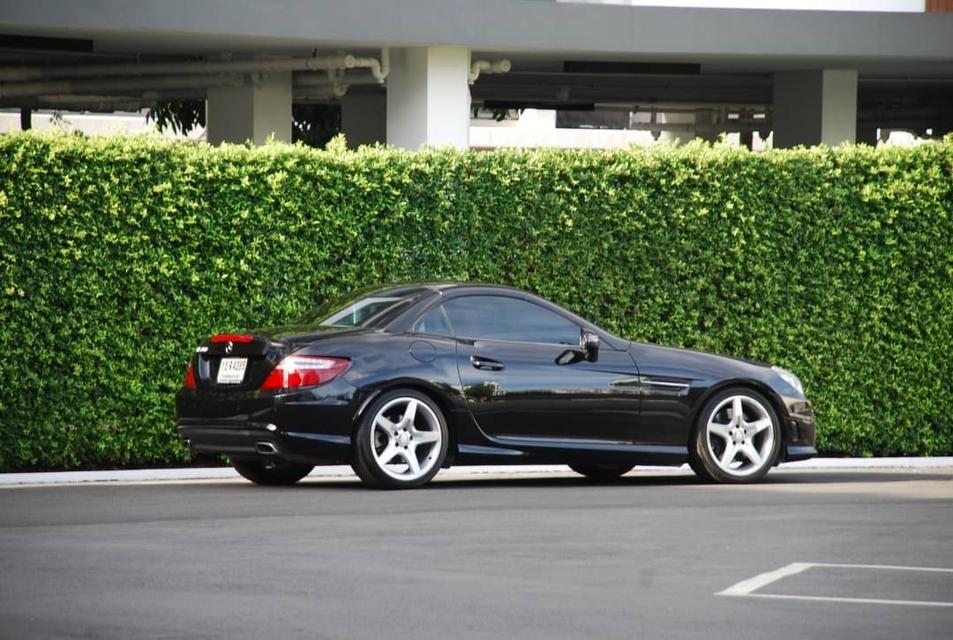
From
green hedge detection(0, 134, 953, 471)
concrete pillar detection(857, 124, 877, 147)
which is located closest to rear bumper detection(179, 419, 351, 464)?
green hedge detection(0, 134, 953, 471)

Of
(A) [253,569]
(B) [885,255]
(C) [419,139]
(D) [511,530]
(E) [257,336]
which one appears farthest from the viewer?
(C) [419,139]

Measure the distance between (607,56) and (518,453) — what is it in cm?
1013

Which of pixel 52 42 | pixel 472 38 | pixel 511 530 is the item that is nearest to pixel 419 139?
pixel 472 38

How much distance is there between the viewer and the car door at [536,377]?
43.5 ft

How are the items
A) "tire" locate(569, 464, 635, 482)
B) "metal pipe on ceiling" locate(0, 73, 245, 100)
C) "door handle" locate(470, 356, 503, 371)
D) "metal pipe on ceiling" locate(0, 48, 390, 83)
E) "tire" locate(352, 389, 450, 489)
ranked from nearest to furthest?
1. "tire" locate(352, 389, 450, 489)
2. "door handle" locate(470, 356, 503, 371)
3. "tire" locate(569, 464, 635, 482)
4. "metal pipe on ceiling" locate(0, 48, 390, 83)
5. "metal pipe on ceiling" locate(0, 73, 245, 100)

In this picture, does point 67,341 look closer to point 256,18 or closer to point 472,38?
point 256,18

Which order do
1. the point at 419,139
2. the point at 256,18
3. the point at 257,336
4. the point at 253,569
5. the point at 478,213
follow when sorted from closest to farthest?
the point at 253,569 → the point at 257,336 → the point at 478,213 → the point at 256,18 → the point at 419,139

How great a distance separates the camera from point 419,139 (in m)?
21.8

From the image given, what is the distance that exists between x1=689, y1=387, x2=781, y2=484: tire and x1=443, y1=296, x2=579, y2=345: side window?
122 centimetres

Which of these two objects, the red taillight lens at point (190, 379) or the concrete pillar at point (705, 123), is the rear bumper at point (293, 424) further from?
the concrete pillar at point (705, 123)

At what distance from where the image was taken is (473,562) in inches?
370

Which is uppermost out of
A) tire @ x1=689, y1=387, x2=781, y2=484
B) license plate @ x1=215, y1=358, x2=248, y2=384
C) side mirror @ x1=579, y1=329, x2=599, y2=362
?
side mirror @ x1=579, y1=329, x2=599, y2=362

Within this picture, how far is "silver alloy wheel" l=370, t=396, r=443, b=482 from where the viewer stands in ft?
42.4

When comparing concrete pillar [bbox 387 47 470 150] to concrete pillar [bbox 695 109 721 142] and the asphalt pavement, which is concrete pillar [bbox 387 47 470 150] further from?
concrete pillar [bbox 695 109 721 142]
